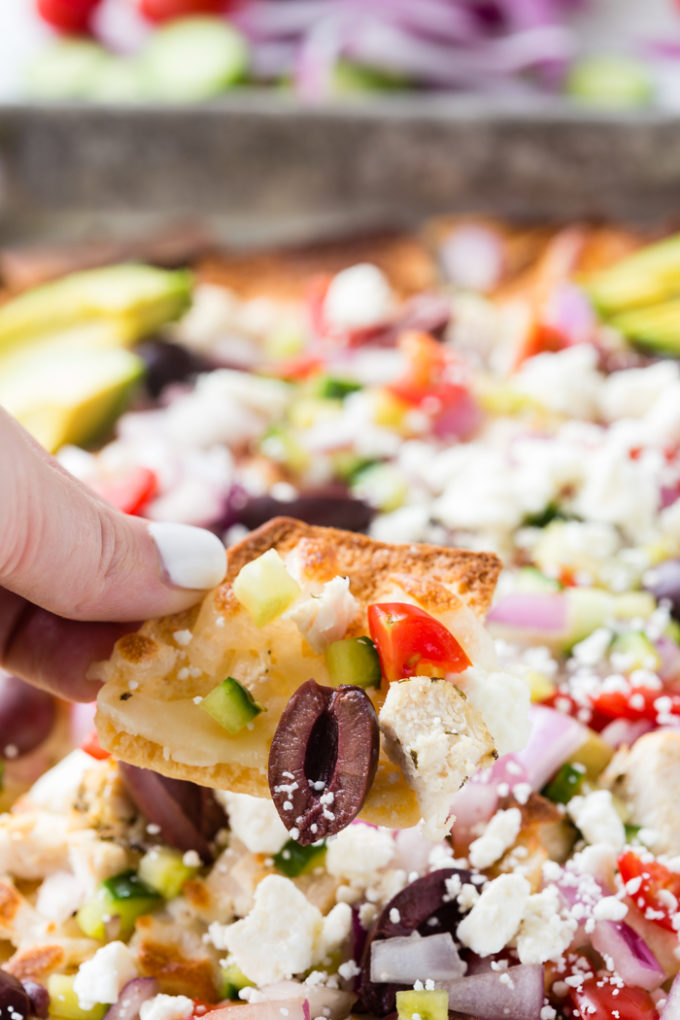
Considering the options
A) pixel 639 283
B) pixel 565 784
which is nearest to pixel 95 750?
pixel 565 784

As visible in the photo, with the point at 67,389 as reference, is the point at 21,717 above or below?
below

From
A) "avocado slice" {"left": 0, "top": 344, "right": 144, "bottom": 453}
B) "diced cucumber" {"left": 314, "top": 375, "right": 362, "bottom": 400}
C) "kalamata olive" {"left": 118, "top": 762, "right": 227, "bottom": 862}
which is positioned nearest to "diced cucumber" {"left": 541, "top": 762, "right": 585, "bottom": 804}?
"kalamata olive" {"left": 118, "top": 762, "right": 227, "bottom": 862}

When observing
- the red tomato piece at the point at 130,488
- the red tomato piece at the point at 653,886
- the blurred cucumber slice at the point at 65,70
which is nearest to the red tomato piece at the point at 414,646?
the red tomato piece at the point at 653,886

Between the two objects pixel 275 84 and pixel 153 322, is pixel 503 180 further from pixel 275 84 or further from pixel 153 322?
pixel 153 322

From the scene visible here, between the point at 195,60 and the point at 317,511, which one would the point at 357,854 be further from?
the point at 195,60

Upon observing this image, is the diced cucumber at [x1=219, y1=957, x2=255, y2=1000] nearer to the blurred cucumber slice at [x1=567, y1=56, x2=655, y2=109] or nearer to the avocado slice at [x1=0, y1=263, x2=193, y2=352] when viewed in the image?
the avocado slice at [x1=0, y1=263, x2=193, y2=352]

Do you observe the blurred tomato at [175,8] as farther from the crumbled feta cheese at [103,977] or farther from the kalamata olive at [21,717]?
the crumbled feta cheese at [103,977]
